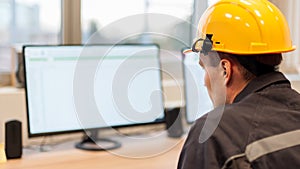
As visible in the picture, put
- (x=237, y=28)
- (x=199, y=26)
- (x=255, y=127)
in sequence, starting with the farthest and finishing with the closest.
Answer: (x=199, y=26), (x=237, y=28), (x=255, y=127)

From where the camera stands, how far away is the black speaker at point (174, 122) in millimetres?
2098

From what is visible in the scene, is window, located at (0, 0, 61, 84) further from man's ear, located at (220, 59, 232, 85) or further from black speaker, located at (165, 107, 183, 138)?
man's ear, located at (220, 59, 232, 85)

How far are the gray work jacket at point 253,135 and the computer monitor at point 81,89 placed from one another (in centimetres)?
66

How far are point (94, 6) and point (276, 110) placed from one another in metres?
1.47

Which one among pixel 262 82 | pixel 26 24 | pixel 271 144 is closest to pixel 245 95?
pixel 262 82

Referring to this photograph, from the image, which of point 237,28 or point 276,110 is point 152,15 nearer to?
point 237,28

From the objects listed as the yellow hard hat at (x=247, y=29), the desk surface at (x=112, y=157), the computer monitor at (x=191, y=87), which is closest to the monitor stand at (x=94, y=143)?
the desk surface at (x=112, y=157)

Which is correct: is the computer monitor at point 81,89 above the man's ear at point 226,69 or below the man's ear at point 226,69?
below

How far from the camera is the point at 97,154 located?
1818mm

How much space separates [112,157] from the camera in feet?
5.86

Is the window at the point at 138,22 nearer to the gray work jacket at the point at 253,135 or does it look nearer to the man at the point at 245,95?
the man at the point at 245,95

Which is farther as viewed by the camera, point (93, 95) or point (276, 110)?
point (93, 95)

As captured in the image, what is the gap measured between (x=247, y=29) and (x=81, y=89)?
0.89 metres

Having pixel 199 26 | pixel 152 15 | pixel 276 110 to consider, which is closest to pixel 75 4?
pixel 152 15
